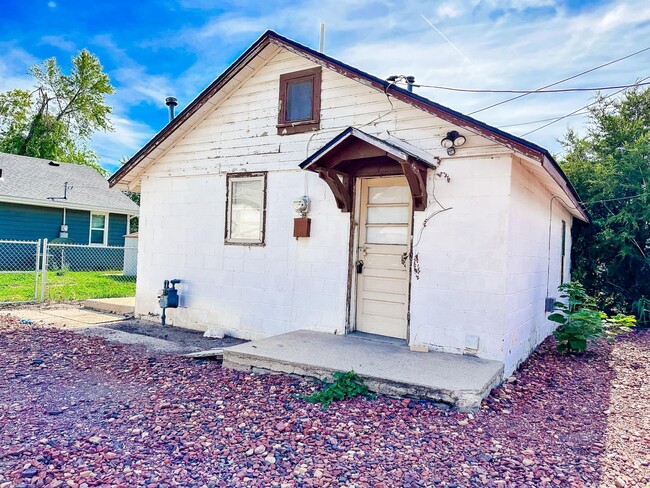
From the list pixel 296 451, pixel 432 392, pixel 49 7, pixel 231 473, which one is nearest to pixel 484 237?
pixel 432 392

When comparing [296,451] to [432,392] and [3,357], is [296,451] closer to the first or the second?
[432,392]

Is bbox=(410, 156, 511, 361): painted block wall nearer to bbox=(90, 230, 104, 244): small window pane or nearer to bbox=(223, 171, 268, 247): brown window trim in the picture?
bbox=(223, 171, 268, 247): brown window trim

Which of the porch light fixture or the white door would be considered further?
the white door

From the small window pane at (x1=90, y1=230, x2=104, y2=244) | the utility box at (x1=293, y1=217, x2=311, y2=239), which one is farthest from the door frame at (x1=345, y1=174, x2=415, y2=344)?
the small window pane at (x1=90, y1=230, x2=104, y2=244)

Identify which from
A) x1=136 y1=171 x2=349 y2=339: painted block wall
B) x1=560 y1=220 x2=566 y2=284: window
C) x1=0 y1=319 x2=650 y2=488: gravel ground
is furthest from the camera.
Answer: x1=560 y1=220 x2=566 y2=284: window

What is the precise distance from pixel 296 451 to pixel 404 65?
6.91 meters

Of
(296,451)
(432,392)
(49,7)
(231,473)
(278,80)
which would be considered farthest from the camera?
(49,7)

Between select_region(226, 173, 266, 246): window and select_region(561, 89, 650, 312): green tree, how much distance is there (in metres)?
7.94

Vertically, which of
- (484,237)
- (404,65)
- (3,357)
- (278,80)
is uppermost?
(404,65)

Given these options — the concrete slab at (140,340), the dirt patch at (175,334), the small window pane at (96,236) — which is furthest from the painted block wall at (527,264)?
the small window pane at (96,236)

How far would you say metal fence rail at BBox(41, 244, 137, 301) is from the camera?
10219 millimetres

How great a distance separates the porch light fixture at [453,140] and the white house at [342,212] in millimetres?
17

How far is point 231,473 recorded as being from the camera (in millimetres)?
2676

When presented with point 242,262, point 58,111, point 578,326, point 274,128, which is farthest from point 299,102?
point 58,111
